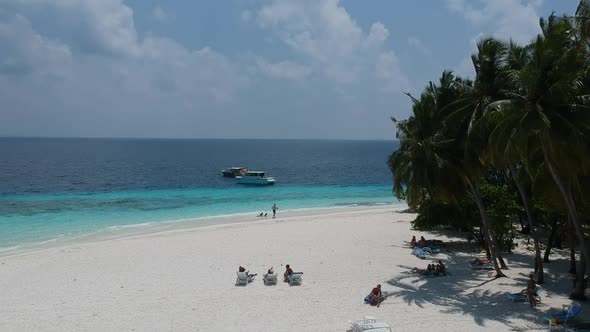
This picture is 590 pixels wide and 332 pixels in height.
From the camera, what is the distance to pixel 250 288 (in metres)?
15.9

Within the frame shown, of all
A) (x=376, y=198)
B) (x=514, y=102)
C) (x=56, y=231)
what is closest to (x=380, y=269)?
(x=514, y=102)

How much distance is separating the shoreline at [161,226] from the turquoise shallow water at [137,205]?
0.84 m

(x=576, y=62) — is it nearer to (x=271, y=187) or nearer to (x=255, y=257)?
(x=255, y=257)

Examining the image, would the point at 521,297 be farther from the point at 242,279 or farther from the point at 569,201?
the point at 242,279

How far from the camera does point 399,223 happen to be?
102 ft

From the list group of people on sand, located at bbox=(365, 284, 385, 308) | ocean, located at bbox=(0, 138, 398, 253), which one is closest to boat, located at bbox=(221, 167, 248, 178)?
ocean, located at bbox=(0, 138, 398, 253)

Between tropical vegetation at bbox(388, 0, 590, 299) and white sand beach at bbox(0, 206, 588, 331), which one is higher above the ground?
tropical vegetation at bbox(388, 0, 590, 299)

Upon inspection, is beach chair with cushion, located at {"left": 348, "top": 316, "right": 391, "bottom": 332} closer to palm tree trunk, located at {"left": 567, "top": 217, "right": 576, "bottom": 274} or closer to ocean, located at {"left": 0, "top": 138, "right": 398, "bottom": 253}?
palm tree trunk, located at {"left": 567, "top": 217, "right": 576, "bottom": 274}

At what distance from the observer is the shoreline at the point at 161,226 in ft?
84.4

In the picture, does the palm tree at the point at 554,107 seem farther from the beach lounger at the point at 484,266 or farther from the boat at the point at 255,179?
the boat at the point at 255,179

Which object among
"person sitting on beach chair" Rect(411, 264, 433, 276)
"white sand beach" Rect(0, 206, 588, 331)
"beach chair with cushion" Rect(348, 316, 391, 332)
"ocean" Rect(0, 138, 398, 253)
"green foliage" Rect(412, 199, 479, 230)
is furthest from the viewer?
"ocean" Rect(0, 138, 398, 253)

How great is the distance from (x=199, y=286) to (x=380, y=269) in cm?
752

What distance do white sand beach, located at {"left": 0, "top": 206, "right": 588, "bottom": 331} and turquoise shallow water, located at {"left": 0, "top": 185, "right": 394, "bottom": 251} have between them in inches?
292

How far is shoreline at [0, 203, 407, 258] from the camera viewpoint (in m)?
25.7
